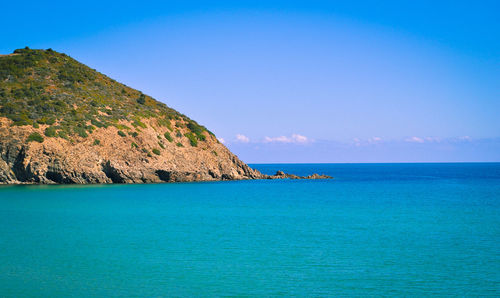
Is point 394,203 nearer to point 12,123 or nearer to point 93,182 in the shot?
point 93,182

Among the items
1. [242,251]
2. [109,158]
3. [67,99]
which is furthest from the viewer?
[67,99]

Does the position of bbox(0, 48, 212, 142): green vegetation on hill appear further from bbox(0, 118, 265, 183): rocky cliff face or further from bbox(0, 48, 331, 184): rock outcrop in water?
bbox(0, 118, 265, 183): rocky cliff face

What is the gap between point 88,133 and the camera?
63.4 meters

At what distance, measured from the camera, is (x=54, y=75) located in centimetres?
7525

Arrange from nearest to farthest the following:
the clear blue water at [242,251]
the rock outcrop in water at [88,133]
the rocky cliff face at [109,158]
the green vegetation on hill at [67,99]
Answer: the clear blue water at [242,251], the rocky cliff face at [109,158], the rock outcrop in water at [88,133], the green vegetation on hill at [67,99]

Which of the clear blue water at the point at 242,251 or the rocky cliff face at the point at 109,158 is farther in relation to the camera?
the rocky cliff face at the point at 109,158

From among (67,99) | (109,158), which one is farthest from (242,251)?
(67,99)

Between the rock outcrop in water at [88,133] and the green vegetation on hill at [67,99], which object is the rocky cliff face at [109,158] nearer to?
the rock outcrop in water at [88,133]

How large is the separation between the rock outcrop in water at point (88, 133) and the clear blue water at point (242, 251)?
2164 cm

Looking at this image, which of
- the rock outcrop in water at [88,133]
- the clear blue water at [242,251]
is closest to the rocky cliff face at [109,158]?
the rock outcrop in water at [88,133]

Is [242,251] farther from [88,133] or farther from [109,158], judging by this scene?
[88,133]

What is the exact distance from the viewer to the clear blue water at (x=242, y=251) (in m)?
14.8

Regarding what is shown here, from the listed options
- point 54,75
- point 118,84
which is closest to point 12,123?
point 54,75

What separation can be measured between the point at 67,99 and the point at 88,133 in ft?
31.8
